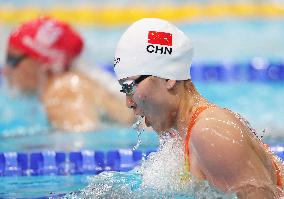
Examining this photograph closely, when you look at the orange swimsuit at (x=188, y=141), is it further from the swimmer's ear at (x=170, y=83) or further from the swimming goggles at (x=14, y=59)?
the swimming goggles at (x=14, y=59)

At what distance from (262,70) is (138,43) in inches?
178

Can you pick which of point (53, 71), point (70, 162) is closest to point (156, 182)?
point (70, 162)

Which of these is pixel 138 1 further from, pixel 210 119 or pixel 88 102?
pixel 210 119

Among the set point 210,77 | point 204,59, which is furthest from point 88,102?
point 204,59

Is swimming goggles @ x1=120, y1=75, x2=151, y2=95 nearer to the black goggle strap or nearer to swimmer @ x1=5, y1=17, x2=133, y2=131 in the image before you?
the black goggle strap

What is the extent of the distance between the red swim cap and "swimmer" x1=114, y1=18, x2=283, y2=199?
231 cm

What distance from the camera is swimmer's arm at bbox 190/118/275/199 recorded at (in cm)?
239

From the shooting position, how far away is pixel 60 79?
5.00 meters

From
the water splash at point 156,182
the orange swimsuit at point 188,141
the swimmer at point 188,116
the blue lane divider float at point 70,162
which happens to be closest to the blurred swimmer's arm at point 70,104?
the blue lane divider float at point 70,162

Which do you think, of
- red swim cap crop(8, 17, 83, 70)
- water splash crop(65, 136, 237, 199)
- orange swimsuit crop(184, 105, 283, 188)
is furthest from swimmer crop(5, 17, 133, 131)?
orange swimsuit crop(184, 105, 283, 188)

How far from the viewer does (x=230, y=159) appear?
239 cm

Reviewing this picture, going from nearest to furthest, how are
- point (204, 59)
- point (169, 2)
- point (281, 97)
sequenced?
point (281, 97), point (204, 59), point (169, 2)

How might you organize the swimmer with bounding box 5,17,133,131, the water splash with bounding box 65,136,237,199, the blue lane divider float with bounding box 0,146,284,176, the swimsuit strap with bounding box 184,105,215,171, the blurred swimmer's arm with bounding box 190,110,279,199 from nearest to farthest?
the blurred swimmer's arm with bounding box 190,110,279,199
the swimsuit strap with bounding box 184,105,215,171
the water splash with bounding box 65,136,237,199
the blue lane divider float with bounding box 0,146,284,176
the swimmer with bounding box 5,17,133,131

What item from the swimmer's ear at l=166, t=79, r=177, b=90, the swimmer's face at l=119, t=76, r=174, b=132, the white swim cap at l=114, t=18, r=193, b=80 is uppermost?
the white swim cap at l=114, t=18, r=193, b=80
